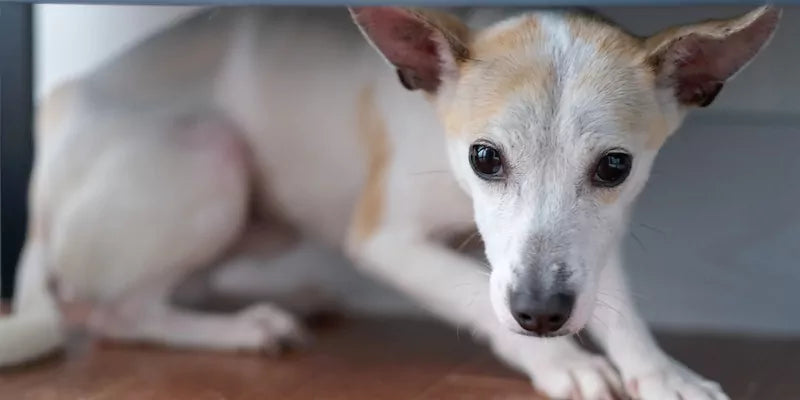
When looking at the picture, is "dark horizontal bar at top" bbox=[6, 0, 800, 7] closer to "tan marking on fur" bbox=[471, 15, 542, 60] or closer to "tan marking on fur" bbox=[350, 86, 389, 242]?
"tan marking on fur" bbox=[471, 15, 542, 60]

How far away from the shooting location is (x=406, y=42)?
1183mm

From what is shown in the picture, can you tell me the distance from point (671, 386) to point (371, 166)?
1.62ft

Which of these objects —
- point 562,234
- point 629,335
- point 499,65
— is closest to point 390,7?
point 499,65

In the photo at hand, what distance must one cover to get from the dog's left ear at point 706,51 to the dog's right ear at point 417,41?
0.21m

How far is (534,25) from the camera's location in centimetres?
118

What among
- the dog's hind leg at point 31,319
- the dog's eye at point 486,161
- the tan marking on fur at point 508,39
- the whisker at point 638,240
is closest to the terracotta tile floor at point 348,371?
the dog's hind leg at point 31,319

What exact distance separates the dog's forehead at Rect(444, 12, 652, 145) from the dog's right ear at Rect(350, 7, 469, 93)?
25 mm

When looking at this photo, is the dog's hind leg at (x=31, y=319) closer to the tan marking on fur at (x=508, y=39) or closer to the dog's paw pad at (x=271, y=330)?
the dog's paw pad at (x=271, y=330)

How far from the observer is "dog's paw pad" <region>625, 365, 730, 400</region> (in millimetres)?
1131

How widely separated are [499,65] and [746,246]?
1.92ft

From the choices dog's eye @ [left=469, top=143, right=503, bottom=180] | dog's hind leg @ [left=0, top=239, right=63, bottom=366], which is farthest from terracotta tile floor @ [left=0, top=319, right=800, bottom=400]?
dog's eye @ [left=469, top=143, right=503, bottom=180]

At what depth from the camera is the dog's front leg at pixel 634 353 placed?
3.74 feet

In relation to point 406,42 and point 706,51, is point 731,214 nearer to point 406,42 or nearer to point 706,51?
point 706,51

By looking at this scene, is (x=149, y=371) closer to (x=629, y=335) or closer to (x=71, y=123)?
(x=71, y=123)
